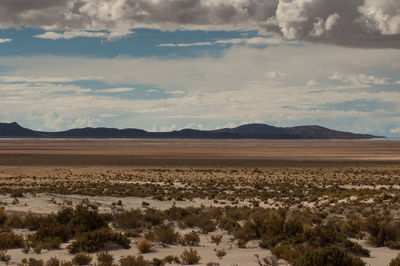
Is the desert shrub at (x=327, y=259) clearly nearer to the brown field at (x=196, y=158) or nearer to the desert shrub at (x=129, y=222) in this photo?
the desert shrub at (x=129, y=222)

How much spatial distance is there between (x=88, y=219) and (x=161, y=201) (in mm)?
13576

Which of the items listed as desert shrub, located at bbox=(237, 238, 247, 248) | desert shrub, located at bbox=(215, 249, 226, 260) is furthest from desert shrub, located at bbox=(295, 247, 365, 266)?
desert shrub, located at bbox=(237, 238, 247, 248)

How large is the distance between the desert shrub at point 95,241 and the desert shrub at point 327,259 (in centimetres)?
612

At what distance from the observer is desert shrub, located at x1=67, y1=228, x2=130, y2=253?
1309 cm

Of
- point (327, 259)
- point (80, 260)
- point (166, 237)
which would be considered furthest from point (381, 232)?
point (80, 260)

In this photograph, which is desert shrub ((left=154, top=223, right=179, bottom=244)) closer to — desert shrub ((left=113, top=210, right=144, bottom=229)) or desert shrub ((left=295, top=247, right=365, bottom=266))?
desert shrub ((left=113, top=210, right=144, bottom=229))

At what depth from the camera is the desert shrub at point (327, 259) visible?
32.9 feet

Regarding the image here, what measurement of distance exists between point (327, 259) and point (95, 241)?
717 cm

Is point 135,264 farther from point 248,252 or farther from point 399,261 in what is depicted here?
point 399,261

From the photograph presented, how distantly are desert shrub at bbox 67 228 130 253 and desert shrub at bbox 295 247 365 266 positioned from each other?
241 inches

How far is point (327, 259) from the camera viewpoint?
33.0 ft

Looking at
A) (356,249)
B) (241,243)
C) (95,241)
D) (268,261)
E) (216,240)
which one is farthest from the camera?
(216,240)

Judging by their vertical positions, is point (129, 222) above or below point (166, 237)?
below

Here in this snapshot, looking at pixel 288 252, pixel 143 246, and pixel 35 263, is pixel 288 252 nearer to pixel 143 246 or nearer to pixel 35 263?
pixel 143 246
